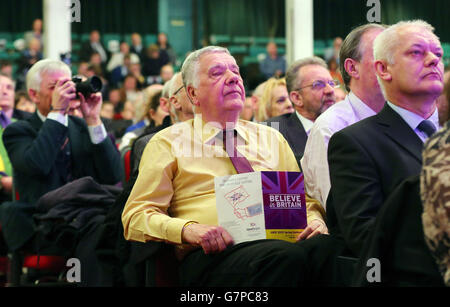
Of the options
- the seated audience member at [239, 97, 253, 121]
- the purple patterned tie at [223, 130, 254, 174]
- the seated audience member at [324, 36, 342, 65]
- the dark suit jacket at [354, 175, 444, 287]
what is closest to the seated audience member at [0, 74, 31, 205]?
the purple patterned tie at [223, 130, 254, 174]

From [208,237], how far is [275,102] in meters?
2.21

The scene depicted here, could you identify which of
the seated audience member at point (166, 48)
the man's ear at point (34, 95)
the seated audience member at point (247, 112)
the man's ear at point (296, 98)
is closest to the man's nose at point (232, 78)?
the man's ear at point (296, 98)

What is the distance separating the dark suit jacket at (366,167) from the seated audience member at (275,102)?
2208mm

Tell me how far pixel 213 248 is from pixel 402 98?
74 centimetres

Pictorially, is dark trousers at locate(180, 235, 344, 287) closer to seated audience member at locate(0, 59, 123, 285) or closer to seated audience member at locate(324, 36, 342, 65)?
seated audience member at locate(0, 59, 123, 285)

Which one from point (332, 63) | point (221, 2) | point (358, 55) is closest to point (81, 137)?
point (358, 55)

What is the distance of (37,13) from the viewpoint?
48.4 ft

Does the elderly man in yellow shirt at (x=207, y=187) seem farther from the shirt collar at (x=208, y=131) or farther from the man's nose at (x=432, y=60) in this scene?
the man's nose at (x=432, y=60)

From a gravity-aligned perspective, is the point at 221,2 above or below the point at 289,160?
above

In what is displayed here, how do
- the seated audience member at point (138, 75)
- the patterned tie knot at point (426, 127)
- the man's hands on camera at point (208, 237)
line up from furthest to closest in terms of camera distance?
the seated audience member at point (138, 75)
the man's hands on camera at point (208, 237)
the patterned tie knot at point (426, 127)

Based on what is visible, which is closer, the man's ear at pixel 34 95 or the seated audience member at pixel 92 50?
the man's ear at pixel 34 95

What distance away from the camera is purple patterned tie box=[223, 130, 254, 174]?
2447 millimetres

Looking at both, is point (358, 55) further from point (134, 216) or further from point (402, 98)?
point (134, 216)

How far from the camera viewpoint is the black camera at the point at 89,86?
3.54 m
